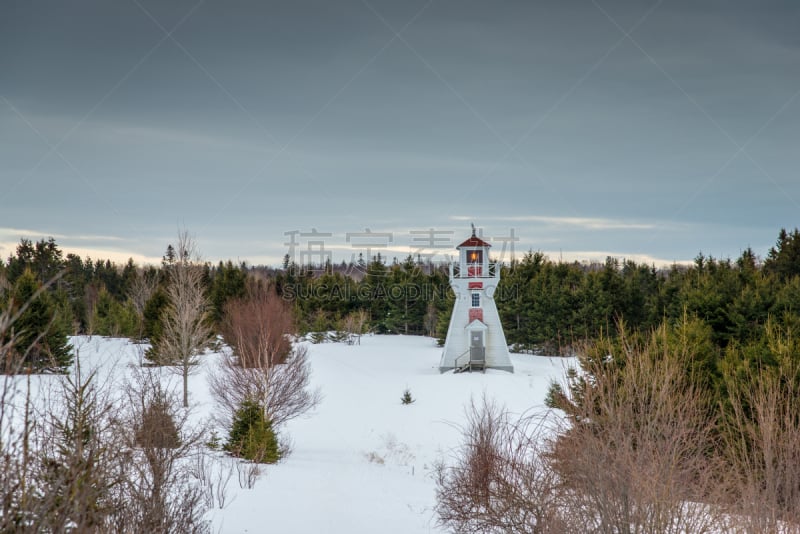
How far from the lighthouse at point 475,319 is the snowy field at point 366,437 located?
1.19 m

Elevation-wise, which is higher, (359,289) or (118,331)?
(359,289)

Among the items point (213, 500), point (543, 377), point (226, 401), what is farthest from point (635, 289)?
point (213, 500)

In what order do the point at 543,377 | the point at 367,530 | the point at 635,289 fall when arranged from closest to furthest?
the point at 367,530, the point at 543,377, the point at 635,289

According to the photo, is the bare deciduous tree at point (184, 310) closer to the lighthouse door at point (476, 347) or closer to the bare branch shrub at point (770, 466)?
the lighthouse door at point (476, 347)

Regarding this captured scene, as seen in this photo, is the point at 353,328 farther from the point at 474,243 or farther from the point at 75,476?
the point at 75,476

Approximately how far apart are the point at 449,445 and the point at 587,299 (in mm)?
26820

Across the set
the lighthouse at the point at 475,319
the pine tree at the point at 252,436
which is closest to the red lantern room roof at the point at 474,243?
the lighthouse at the point at 475,319

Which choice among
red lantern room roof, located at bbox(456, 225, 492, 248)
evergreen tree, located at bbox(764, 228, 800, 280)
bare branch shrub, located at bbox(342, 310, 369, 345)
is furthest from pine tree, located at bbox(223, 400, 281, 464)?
evergreen tree, located at bbox(764, 228, 800, 280)

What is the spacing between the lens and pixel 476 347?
30.8 m

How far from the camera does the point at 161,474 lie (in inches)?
309

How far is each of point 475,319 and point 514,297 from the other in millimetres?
18347

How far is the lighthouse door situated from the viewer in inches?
1208

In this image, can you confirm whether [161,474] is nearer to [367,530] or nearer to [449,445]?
[367,530]

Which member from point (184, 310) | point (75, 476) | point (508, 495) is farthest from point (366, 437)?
point (75, 476)
